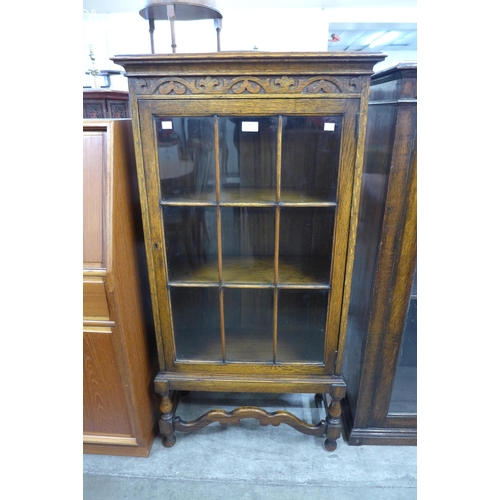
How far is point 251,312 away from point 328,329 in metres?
0.25

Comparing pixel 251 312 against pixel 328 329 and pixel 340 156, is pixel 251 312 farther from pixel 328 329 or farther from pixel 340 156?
pixel 340 156

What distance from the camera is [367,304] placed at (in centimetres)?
108

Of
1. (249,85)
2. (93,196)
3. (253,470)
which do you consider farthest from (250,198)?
(253,470)

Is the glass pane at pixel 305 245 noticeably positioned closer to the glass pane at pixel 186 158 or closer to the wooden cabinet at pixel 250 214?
the wooden cabinet at pixel 250 214

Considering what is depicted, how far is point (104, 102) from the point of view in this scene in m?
1.93

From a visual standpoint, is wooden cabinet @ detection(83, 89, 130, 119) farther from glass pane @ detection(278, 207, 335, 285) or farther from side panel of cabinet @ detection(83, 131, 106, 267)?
glass pane @ detection(278, 207, 335, 285)

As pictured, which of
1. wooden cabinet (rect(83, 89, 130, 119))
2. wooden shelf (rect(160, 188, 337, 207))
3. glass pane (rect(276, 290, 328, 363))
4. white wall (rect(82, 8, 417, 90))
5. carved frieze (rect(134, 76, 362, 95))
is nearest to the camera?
carved frieze (rect(134, 76, 362, 95))

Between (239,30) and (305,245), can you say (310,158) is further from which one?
(239,30)

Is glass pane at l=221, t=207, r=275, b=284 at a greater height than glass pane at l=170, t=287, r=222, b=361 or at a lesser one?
greater

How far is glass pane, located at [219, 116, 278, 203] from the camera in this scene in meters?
0.91

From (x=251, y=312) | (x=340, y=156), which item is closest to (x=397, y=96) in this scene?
(x=340, y=156)

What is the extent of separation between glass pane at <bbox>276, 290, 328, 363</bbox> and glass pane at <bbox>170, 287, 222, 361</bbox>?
21 centimetres

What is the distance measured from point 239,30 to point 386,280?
2.79 meters

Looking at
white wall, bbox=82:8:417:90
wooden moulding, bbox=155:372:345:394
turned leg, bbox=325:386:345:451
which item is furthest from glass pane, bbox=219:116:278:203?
white wall, bbox=82:8:417:90
